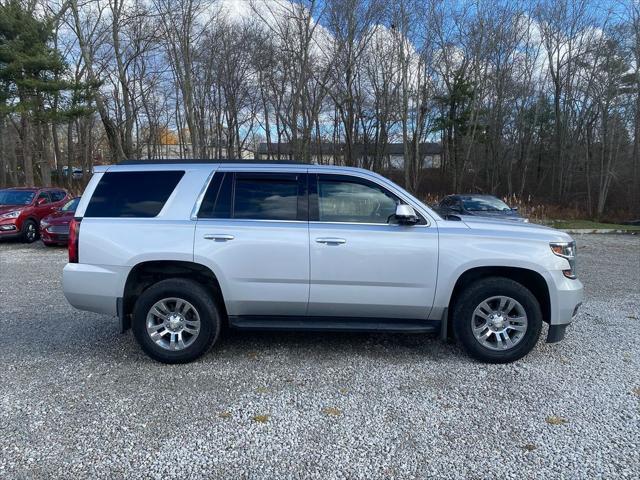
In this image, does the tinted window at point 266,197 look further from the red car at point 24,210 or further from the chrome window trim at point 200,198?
the red car at point 24,210

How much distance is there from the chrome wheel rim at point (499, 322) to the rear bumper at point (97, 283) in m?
3.39

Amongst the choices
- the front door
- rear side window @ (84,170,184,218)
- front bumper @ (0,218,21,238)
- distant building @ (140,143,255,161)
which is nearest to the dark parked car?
the front door

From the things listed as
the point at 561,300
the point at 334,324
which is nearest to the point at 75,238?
the point at 334,324

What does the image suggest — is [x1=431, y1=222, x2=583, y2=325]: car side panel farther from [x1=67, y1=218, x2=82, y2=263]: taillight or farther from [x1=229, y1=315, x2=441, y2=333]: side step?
[x1=67, y1=218, x2=82, y2=263]: taillight

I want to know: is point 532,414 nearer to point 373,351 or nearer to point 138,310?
point 373,351

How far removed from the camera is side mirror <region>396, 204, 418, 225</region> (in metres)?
4.02

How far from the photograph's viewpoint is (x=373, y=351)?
15.1 ft

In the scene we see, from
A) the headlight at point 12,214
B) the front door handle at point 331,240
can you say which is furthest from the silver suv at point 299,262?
the headlight at point 12,214

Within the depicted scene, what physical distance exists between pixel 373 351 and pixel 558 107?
34.1 m

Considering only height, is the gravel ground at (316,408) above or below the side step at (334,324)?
below

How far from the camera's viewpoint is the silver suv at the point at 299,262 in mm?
4113

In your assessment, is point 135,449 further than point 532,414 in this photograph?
No

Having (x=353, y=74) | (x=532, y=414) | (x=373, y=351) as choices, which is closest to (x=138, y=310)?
(x=373, y=351)

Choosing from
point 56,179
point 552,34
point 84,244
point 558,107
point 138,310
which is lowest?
point 138,310
